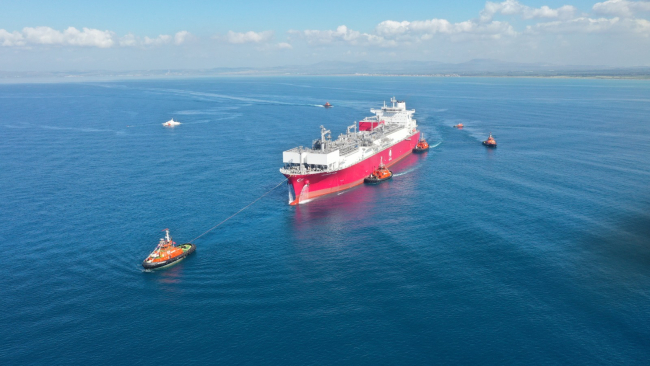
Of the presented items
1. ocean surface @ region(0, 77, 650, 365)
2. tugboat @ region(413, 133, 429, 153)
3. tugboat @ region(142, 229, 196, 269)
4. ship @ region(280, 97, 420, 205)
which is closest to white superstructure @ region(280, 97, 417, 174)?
ship @ region(280, 97, 420, 205)

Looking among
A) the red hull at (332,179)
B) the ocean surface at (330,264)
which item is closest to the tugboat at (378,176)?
the red hull at (332,179)

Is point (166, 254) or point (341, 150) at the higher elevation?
point (341, 150)

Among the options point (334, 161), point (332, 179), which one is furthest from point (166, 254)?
point (334, 161)

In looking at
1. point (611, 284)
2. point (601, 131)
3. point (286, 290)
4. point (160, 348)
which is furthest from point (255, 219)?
point (601, 131)

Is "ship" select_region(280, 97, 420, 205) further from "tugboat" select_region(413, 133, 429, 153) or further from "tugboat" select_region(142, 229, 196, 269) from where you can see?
"tugboat" select_region(142, 229, 196, 269)

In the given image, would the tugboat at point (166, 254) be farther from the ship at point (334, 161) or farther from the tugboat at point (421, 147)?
→ the tugboat at point (421, 147)

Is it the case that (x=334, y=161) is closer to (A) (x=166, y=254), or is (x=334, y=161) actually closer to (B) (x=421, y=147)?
Answer: (A) (x=166, y=254)
